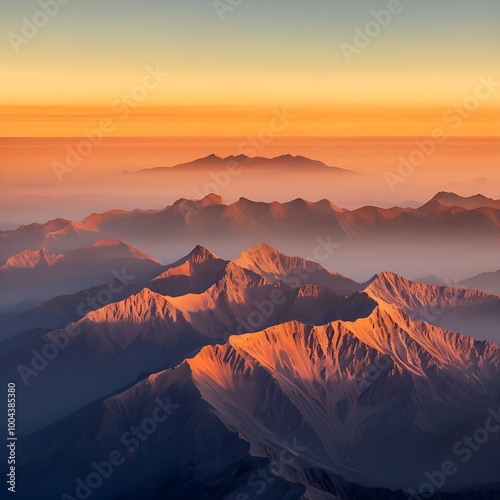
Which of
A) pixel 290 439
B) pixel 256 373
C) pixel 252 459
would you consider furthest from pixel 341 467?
pixel 252 459

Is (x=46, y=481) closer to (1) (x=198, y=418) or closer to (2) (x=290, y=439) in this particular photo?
(1) (x=198, y=418)

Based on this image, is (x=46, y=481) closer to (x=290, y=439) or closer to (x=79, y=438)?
(x=79, y=438)

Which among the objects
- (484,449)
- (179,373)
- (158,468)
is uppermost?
(179,373)

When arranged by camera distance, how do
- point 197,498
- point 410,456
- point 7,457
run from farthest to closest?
point 410,456, point 7,457, point 197,498

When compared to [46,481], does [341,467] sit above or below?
below

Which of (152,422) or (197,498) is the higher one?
(152,422)

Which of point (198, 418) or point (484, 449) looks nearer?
point (198, 418)

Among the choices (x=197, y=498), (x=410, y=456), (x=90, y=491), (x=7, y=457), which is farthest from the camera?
(x=410, y=456)

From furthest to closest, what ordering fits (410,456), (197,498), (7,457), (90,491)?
(410,456), (7,457), (90,491), (197,498)

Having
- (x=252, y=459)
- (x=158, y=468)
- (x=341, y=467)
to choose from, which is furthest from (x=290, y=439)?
(x=252, y=459)
